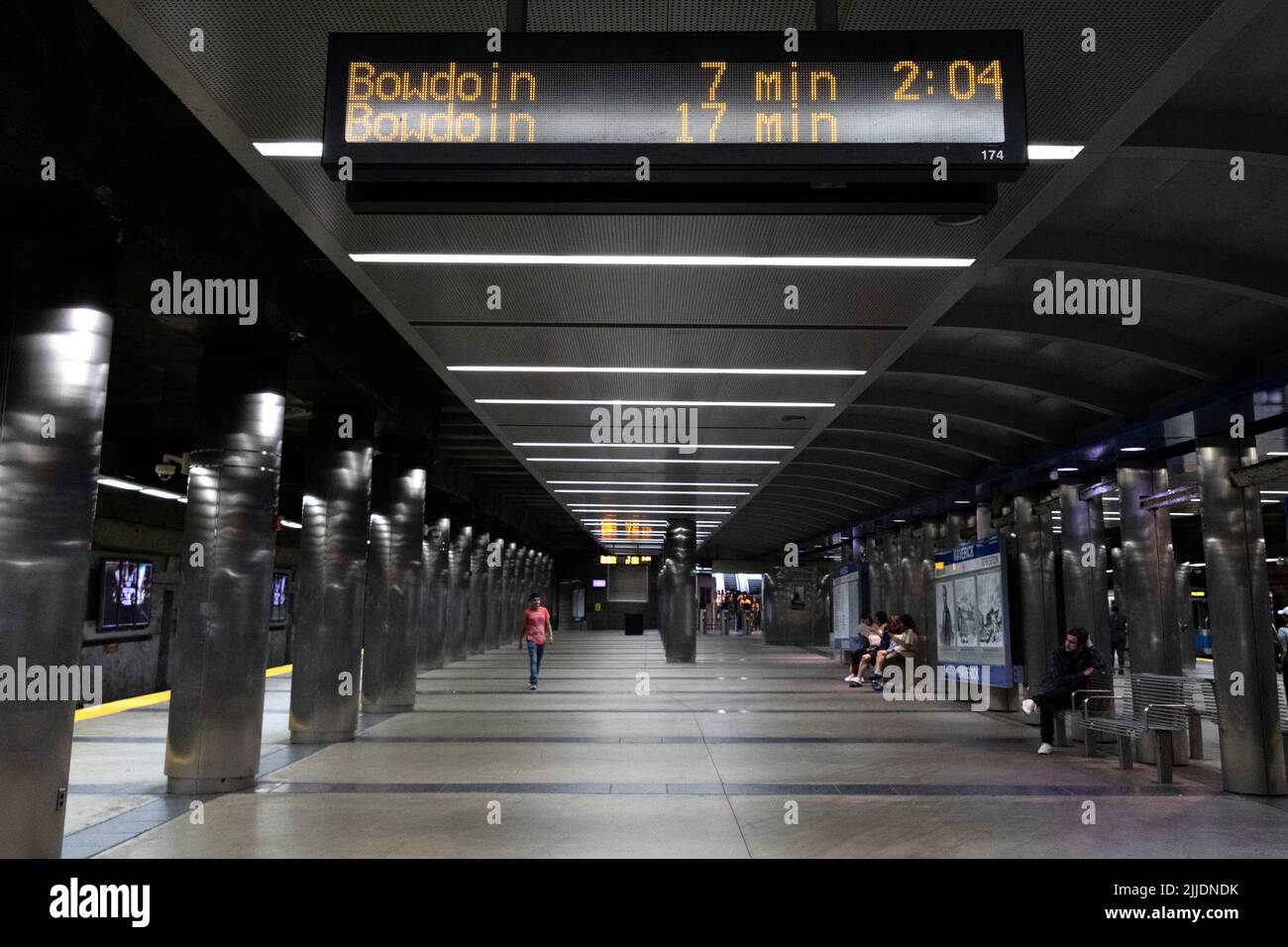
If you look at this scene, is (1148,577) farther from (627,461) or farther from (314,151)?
(314,151)

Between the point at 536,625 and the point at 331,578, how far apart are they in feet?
24.4

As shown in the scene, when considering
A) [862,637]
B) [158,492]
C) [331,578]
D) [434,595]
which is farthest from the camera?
[434,595]

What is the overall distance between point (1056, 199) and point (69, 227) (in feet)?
19.2

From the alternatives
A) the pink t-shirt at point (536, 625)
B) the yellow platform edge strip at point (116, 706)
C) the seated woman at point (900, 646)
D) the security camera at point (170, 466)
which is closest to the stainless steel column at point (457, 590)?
the pink t-shirt at point (536, 625)

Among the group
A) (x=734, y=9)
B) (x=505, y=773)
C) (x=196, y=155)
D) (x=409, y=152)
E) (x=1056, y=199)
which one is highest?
(x=196, y=155)

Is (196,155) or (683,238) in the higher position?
(196,155)

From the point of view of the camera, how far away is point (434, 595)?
991 inches

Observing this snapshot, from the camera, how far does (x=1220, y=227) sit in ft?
23.3

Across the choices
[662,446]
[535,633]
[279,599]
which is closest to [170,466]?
[535,633]

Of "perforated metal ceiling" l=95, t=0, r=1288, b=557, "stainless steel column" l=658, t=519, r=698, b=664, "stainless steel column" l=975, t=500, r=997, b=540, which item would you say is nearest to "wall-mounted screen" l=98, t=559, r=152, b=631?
"perforated metal ceiling" l=95, t=0, r=1288, b=557

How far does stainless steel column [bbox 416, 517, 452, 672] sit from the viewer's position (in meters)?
25.0
